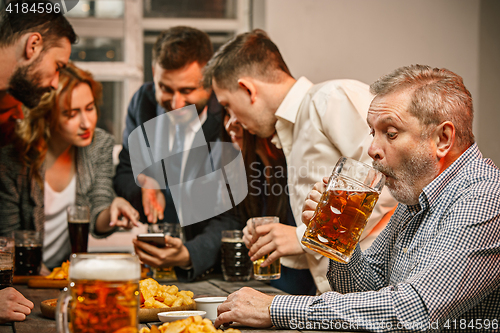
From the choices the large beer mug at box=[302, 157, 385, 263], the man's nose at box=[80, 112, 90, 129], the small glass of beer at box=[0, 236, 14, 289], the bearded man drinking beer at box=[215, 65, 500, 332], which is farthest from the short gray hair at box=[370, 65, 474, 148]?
the man's nose at box=[80, 112, 90, 129]

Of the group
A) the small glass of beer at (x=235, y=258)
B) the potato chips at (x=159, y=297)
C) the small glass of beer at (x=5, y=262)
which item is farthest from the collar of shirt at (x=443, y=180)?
the small glass of beer at (x=5, y=262)

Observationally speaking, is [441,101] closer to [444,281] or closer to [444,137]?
[444,137]

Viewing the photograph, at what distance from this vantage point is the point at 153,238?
2.08 metres

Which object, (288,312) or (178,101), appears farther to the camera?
(178,101)

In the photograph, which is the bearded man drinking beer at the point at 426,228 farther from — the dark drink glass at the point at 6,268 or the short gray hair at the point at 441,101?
the dark drink glass at the point at 6,268

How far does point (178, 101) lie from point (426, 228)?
187cm

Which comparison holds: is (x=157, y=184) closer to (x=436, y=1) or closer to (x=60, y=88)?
(x=60, y=88)

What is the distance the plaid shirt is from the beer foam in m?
0.44

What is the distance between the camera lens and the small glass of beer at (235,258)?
2.15 m

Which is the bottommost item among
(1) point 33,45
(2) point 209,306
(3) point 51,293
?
(3) point 51,293

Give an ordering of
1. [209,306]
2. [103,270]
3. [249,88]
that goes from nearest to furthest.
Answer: [103,270], [209,306], [249,88]

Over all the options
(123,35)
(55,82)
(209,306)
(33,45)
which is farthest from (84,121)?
(209,306)

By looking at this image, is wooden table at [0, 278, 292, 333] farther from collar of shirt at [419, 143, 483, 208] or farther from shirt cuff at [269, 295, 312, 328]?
collar of shirt at [419, 143, 483, 208]

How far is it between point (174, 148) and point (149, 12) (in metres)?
0.92
